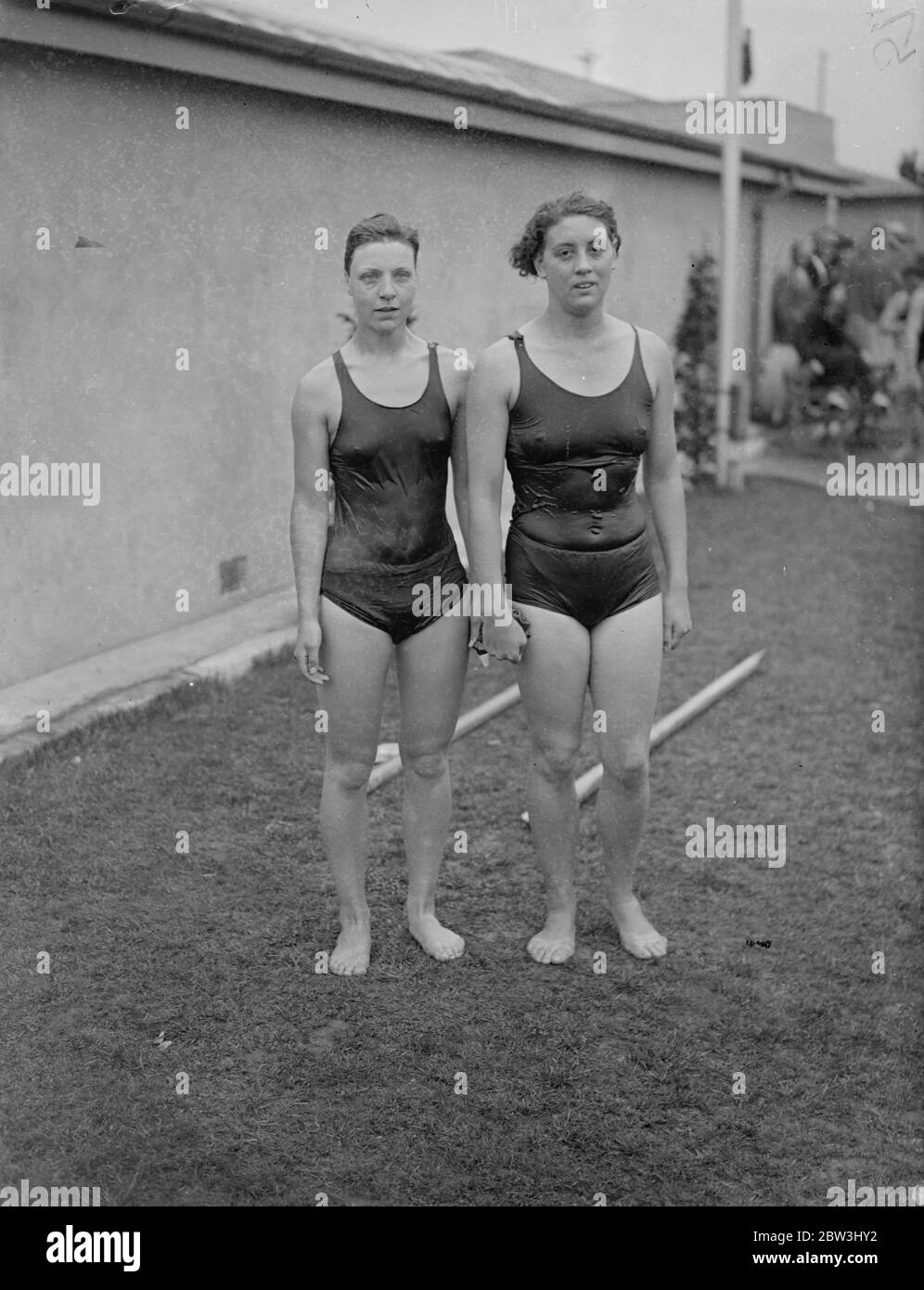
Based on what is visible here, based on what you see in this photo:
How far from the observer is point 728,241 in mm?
10586

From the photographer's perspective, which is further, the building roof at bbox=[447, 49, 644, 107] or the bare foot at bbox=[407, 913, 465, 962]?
the building roof at bbox=[447, 49, 644, 107]

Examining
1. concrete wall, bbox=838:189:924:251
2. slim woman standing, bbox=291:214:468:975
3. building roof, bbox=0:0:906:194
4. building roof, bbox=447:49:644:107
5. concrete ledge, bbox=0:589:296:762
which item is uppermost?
concrete wall, bbox=838:189:924:251

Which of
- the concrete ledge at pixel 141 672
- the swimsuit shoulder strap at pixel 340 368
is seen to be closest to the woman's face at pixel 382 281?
the swimsuit shoulder strap at pixel 340 368

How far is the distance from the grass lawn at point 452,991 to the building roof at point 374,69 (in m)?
2.57

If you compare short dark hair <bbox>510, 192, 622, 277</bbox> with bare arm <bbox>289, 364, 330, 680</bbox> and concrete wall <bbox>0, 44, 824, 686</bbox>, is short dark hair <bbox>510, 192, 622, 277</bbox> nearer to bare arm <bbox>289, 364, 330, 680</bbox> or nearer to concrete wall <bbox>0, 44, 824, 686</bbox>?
bare arm <bbox>289, 364, 330, 680</bbox>

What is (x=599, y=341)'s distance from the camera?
11.2 ft

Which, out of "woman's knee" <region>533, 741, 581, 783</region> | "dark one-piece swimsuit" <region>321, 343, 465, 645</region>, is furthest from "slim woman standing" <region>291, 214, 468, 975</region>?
"woman's knee" <region>533, 741, 581, 783</region>

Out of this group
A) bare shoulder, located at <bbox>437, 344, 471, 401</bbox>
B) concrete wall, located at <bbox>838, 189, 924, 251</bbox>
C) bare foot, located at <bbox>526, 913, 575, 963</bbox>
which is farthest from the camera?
concrete wall, located at <bbox>838, 189, 924, 251</bbox>

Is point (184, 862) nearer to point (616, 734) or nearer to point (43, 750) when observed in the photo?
point (43, 750)

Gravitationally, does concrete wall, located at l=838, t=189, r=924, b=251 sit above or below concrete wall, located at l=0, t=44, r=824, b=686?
above

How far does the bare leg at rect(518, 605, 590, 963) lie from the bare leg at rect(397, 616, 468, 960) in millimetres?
188

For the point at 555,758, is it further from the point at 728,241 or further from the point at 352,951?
the point at 728,241

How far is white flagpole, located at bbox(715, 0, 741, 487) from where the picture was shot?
1027cm
